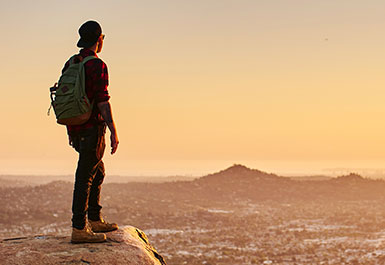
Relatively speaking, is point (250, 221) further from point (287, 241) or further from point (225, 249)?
point (225, 249)

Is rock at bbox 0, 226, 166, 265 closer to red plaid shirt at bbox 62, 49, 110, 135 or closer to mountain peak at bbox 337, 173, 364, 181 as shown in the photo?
red plaid shirt at bbox 62, 49, 110, 135

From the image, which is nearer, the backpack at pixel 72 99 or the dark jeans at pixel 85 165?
the backpack at pixel 72 99

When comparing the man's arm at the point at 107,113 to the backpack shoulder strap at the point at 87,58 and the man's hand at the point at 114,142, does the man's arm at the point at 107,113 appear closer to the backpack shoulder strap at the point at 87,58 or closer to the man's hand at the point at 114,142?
the man's hand at the point at 114,142

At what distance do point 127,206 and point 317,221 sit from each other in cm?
2095

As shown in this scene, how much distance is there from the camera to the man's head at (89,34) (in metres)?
7.29

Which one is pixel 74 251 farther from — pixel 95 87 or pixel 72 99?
pixel 95 87

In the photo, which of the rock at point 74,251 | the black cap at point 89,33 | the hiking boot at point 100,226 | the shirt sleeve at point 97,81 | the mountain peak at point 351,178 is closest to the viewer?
the rock at point 74,251

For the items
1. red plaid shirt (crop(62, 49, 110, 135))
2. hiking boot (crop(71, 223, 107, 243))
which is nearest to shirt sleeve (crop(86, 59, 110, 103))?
red plaid shirt (crop(62, 49, 110, 135))

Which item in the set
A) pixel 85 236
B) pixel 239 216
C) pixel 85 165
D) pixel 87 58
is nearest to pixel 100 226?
pixel 85 236

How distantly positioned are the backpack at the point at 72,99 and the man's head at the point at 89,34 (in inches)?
20.9

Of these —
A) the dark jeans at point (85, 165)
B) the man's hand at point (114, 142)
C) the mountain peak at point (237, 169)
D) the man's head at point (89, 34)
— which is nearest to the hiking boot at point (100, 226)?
the dark jeans at point (85, 165)

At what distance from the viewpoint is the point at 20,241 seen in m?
7.84

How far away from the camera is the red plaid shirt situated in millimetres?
6891

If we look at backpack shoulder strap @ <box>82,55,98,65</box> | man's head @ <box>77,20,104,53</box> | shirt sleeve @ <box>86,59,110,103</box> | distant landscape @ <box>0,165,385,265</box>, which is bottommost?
distant landscape @ <box>0,165,385,265</box>
